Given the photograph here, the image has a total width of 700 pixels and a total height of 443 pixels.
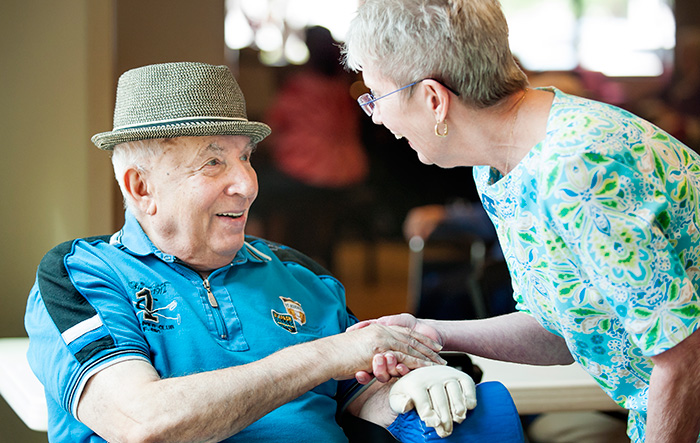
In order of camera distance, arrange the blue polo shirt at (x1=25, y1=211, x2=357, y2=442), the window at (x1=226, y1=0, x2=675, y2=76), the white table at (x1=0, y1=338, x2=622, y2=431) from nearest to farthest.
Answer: the blue polo shirt at (x1=25, y1=211, x2=357, y2=442) → the white table at (x1=0, y1=338, x2=622, y2=431) → the window at (x1=226, y1=0, x2=675, y2=76)

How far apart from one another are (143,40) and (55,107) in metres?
1.04

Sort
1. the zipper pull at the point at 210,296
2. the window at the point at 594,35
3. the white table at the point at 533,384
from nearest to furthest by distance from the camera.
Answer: the zipper pull at the point at 210,296
the white table at the point at 533,384
the window at the point at 594,35

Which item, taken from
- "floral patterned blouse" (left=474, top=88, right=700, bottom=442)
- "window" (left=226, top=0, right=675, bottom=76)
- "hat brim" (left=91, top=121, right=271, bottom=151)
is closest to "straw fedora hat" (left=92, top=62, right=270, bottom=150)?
"hat brim" (left=91, top=121, right=271, bottom=151)

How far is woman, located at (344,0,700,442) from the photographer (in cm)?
116

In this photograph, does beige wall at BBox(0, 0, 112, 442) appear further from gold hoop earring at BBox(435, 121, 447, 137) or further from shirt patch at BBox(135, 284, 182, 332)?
gold hoop earring at BBox(435, 121, 447, 137)

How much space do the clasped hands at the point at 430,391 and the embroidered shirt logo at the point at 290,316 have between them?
0.89ft

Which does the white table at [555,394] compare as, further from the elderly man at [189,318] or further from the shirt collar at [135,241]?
the shirt collar at [135,241]

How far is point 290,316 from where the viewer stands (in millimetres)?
1751

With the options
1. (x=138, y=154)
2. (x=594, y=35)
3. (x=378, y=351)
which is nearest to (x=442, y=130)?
(x=378, y=351)

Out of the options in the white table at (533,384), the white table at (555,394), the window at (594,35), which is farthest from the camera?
the window at (594,35)

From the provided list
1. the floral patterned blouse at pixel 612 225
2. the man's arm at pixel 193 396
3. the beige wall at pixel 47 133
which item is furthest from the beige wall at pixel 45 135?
the floral patterned blouse at pixel 612 225

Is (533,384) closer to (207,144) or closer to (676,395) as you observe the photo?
(676,395)

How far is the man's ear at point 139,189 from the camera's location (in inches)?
66.3

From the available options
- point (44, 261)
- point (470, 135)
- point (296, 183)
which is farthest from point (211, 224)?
point (296, 183)
